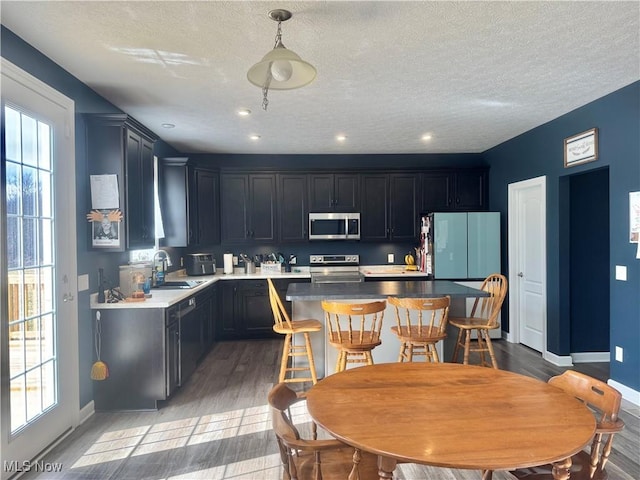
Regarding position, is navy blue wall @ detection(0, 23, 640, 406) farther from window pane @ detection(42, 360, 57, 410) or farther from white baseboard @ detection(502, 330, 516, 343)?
white baseboard @ detection(502, 330, 516, 343)

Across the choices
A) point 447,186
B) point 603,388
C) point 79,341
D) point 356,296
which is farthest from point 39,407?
point 447,186

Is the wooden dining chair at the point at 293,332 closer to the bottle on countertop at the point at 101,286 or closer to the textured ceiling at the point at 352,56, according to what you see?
the bottle on countertop at the point at 101,286

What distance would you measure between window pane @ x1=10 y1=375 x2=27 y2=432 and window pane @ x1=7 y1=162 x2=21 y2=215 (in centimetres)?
101

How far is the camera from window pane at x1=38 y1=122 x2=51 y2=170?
8.30 feet

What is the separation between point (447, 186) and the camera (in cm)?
558

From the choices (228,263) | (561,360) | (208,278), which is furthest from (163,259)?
→ (561,360)

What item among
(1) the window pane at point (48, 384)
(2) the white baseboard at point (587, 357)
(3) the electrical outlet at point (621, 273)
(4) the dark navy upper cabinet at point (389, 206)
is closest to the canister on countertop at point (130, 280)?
(1) the window pane at point (48, 384)

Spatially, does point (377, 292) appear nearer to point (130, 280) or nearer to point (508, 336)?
point (130, 280)

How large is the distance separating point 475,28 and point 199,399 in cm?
343

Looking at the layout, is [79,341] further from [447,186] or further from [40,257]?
[447,186]

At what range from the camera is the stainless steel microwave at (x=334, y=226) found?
5492mm

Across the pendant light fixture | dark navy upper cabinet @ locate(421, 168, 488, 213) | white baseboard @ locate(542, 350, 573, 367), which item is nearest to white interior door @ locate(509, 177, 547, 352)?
white baseboard @ locate(542, 350, 573, 367)

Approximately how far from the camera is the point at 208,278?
5.05 m

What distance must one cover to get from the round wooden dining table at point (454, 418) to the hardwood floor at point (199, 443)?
909 mm
